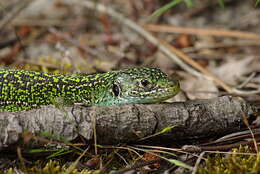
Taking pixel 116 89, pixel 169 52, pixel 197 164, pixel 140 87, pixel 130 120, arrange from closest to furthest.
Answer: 1. pixel 197 164
2. pixel 130 120
3. pixel 140 87
4. pixel 116 89
5. pixel 169 52

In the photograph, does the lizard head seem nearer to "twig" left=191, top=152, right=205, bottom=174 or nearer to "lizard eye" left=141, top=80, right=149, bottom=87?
"lizard eye" left=141, top=80, right=149, bottom=87

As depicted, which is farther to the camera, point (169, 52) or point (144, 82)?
point (169, 52)

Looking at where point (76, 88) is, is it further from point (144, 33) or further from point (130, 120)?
point (144, 33)

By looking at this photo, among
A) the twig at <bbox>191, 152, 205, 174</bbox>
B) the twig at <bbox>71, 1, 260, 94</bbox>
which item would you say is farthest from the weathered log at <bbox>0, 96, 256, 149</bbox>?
the twig at <bbox>71, 1, 260, 94</bbox>

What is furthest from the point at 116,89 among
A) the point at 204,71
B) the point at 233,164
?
the point at 204,71

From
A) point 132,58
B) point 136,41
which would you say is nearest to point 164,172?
point 132,58

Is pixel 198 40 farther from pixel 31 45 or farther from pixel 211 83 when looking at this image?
pixel 31 45

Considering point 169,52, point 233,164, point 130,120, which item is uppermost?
point 169,52
